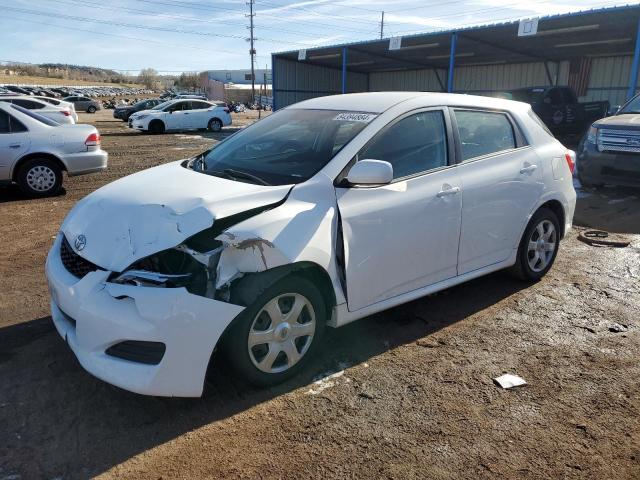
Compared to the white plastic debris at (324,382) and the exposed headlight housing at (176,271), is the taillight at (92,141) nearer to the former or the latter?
the exposed headlight housing at (176,271)

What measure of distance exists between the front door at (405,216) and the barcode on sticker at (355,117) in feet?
0.50

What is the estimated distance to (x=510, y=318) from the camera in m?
A: 4.18

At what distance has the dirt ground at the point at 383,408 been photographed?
254 centimetres

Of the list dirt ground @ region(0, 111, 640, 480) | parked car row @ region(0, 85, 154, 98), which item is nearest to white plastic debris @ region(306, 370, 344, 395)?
dirt ground @ region(0, 111, 640, 480)

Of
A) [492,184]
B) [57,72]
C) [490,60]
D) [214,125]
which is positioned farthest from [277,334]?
[57,72]

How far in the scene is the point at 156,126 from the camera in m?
24.1

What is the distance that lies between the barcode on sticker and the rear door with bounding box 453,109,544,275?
81 centimetres

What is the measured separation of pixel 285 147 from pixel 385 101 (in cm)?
82

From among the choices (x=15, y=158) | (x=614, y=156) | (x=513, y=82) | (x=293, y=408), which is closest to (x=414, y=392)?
(x=293, y=408)

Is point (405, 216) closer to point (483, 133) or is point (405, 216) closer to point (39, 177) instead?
point (483, 133)

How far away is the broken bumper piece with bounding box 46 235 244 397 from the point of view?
8.64ft

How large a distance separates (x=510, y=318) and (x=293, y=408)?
209 centimetres

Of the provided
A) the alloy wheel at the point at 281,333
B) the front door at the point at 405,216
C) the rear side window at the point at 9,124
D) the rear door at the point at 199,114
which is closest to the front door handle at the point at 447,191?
the front door at the point at 405,216

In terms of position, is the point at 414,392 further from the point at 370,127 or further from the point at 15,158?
the point at 15,158
